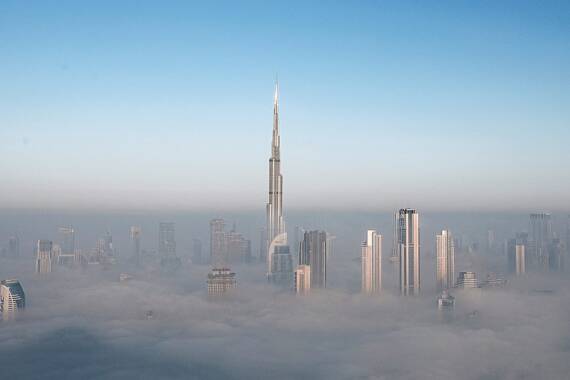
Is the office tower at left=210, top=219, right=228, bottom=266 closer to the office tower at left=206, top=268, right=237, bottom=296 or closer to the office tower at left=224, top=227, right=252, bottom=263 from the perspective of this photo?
the office tower at left=224, top=227, right=252, bottom=263

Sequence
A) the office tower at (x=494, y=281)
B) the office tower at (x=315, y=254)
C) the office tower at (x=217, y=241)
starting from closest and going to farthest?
the office tower at (x=494, y=281) < the office tower at (x=315, y=254) < the office tower at (x=217, y=241)

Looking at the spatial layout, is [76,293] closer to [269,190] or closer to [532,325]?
[269,190]

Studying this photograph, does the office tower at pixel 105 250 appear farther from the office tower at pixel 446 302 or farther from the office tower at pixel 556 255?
the office tower at pixel 556 255

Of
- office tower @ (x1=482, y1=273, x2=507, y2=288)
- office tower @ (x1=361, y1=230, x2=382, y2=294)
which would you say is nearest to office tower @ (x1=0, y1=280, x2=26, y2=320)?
office tower @ (x1=361, y1=230, x2=382, y2=294)

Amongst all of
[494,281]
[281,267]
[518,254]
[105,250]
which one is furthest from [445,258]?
[105,250]

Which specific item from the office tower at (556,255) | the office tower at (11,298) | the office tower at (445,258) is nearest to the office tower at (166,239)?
the office tower at (11,298)

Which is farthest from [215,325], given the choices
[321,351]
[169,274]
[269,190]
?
[269,190]

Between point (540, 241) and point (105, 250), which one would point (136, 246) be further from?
point (540, 241)
